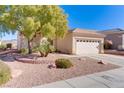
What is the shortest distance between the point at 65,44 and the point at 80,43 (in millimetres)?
1918

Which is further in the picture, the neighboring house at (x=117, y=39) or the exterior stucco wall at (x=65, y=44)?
the neighboring house at (x=117, y=39)

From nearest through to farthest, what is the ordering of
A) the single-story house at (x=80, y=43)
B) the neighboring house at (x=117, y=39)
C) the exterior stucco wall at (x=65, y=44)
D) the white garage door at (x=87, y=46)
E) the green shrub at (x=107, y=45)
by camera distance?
the single-story house at (x=80, y=43), the exterior stucco wall at (x=65, y=44), the white garage door at (x=87, y=46), the neighboring house at (x=117, y=39), the green shrub at (x=107, y=45)

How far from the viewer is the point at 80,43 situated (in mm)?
19078

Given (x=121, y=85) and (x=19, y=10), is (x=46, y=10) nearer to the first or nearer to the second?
(x=19, y=10)

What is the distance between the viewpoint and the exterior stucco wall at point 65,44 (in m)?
18.8

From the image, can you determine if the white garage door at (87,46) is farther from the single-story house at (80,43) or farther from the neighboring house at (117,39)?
the neighboring house at (117,39)

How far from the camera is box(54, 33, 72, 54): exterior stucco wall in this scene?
18803 mm

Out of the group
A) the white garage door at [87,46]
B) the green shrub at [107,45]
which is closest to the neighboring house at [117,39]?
the green shrub at [107,45]

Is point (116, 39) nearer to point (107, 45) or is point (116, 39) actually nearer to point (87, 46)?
point (107, 45)

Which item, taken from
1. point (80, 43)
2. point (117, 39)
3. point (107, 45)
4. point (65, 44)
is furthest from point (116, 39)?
point (65, 44)

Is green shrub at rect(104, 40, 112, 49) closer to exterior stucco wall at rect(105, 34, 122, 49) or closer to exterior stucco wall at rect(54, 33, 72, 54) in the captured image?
exterior stucco wall at rect(105, 34, 122, 49)

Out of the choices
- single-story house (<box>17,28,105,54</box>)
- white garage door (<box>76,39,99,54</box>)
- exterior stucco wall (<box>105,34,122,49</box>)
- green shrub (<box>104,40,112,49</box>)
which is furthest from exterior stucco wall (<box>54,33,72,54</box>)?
exterior stucco wall (<box>105,34,122,49</box>)
